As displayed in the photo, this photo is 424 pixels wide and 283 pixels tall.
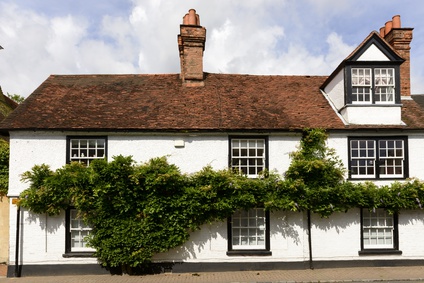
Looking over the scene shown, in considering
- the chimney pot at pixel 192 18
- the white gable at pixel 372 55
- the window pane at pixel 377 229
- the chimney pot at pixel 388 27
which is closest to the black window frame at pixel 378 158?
the window pane at pixel 377 229

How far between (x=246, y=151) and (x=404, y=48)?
9145mm

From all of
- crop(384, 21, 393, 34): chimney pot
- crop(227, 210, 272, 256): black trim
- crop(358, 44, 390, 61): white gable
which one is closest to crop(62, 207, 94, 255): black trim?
crop(227, 210, 272, 256): black trim

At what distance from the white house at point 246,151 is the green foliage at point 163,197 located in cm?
62

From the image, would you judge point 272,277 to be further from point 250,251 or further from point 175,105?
point 175,105

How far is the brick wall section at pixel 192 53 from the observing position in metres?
14.3

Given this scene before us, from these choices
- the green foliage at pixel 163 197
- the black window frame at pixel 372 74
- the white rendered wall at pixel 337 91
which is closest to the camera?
the green foliage at pixel 163 197

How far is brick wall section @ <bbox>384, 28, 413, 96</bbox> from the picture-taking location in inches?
575

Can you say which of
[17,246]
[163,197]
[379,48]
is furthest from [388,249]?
[17,246]

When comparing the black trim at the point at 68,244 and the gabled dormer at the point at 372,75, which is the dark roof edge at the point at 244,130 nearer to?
the gabled dormer at the point at 372,75

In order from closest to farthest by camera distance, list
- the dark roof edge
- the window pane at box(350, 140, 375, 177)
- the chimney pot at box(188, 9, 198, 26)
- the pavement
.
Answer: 1. the pavement
2. the dark roof edge
3. the window pane at box(350, 140, 375, 177)
4. the chimney pot at box(188, 9, 198, 26)

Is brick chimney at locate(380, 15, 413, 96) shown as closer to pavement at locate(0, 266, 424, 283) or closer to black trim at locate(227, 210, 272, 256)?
pavement at locate(0, 266, 424, 283)

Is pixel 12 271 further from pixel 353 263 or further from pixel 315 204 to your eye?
pixel 353 263

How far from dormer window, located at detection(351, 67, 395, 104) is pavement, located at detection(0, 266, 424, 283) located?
6.17 metres

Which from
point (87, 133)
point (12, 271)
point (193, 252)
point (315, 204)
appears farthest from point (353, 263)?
point (12, 271)
